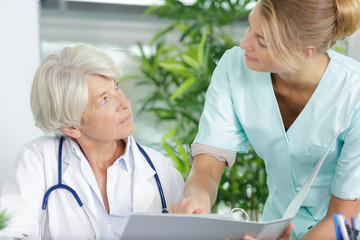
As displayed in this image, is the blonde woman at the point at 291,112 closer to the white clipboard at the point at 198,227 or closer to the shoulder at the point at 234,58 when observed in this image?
the shoulder at the point at 234,58

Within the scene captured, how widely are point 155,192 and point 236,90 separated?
464 mm

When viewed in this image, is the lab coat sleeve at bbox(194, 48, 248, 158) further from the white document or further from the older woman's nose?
the white document

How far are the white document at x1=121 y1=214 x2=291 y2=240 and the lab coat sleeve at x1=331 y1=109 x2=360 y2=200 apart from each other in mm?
264

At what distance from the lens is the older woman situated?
1618 mm

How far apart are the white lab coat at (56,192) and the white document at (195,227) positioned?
49 centimetres

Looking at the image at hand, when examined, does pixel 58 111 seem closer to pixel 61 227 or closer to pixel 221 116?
pixel 61 227

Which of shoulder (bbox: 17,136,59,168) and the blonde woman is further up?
the blonde woman

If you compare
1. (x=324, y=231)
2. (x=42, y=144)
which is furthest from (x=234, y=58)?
(x=42, y=144)

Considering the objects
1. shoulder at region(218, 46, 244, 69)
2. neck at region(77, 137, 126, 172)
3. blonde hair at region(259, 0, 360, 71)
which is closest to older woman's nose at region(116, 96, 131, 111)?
neck at region(77, 137, 126, 172)

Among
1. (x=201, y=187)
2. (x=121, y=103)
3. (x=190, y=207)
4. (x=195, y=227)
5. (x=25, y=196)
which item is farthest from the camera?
(x=121, y=103)

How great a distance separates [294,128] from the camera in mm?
1527

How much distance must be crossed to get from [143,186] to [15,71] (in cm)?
96

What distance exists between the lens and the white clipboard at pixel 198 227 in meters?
1.09

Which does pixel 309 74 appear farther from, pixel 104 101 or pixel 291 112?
pixel 104 101
